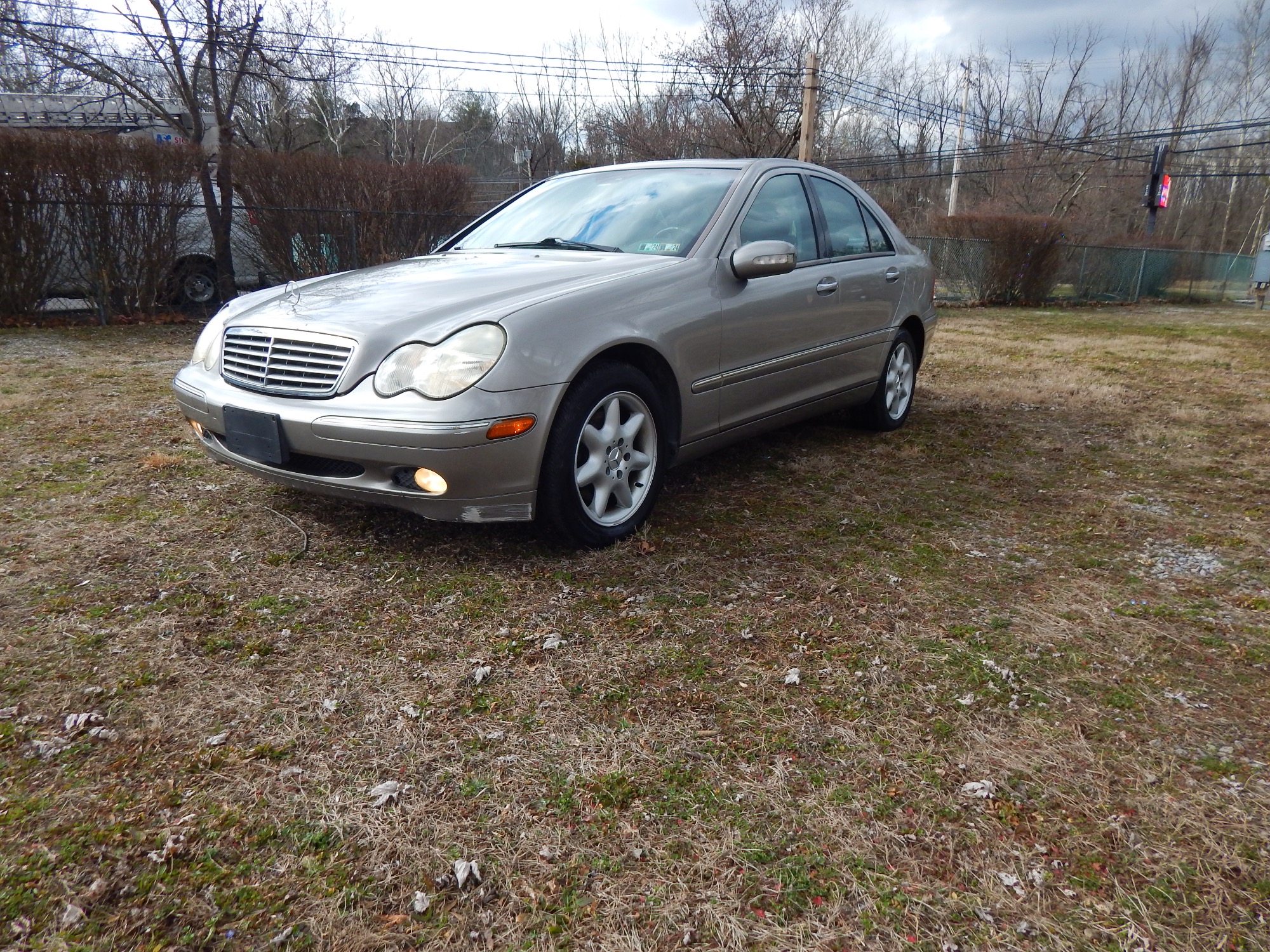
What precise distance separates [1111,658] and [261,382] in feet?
10.2

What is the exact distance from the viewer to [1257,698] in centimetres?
242

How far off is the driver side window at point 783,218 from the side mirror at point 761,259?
0.72ft

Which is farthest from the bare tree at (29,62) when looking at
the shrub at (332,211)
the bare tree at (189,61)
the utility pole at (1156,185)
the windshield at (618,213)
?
the utility pole at (1156,185)

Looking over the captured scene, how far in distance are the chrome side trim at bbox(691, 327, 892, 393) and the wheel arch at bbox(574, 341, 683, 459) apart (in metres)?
0.12

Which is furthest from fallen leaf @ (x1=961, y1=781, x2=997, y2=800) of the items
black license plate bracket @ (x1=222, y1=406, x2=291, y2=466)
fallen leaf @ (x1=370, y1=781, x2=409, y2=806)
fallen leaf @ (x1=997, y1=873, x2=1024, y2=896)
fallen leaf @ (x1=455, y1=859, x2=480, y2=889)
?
black license plate bracket @ (x1=222, y1=406, x2=291, y2=466)

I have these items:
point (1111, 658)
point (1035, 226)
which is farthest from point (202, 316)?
point (1035, 226)

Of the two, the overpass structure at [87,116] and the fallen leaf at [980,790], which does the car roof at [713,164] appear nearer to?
the fallen leaf at [980,790]

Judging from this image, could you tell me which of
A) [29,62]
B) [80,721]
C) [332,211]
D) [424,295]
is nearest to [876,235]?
[424,295]

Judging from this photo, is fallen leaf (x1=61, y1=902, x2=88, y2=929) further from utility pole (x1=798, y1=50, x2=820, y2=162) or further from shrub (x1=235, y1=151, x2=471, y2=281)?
utility pole (x1=798, y1=50, x2=820, y2=162)

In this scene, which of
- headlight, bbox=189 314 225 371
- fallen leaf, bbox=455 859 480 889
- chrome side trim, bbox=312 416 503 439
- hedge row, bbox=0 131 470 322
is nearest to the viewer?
fallen leaf, bbox=455 859 480 889

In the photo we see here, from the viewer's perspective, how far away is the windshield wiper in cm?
397

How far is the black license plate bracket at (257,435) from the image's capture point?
10.1ft

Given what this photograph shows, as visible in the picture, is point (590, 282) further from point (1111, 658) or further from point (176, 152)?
point (176, 152)

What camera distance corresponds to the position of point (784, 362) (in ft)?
13.7
